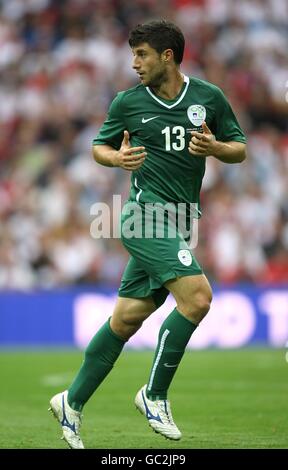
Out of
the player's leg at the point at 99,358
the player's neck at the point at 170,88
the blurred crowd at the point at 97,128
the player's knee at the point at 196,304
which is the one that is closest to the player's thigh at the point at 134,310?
the player's leg at the point at 99,358

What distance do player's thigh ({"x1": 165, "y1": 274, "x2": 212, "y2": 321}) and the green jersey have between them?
1.74ft

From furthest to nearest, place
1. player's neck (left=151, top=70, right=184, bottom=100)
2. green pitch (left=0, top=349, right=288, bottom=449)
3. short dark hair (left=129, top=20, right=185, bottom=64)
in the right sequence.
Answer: green pitch (left=0, top=349, right=288, bottom=449), player's neck (left=151, top=70, right=184, bottom=100), short dark hair (left=129, top=20, right=185, bottom=64)

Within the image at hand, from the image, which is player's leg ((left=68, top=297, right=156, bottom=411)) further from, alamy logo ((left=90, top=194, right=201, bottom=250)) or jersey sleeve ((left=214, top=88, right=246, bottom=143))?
jersey sleeve ((left=214, top=88, right=246, bottom=143))

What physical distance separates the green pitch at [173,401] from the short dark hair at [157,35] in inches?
92.4

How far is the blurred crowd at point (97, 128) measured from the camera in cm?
1509

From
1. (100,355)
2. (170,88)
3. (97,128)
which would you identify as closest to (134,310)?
(100,355)

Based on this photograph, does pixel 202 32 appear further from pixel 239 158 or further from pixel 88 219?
pixel 239 158

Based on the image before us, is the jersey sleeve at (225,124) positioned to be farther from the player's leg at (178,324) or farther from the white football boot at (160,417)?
the white football boot at (160,417)

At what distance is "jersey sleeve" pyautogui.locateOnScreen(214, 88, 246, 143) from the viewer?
6.80 m

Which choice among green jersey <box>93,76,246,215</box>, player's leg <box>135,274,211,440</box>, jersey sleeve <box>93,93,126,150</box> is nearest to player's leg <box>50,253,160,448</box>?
player's leg <box>135,274,211,440</box>

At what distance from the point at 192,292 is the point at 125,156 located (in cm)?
86

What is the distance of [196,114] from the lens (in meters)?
6.70

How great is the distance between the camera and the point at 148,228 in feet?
21.7

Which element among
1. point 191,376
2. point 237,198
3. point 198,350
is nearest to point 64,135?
point 237,198
